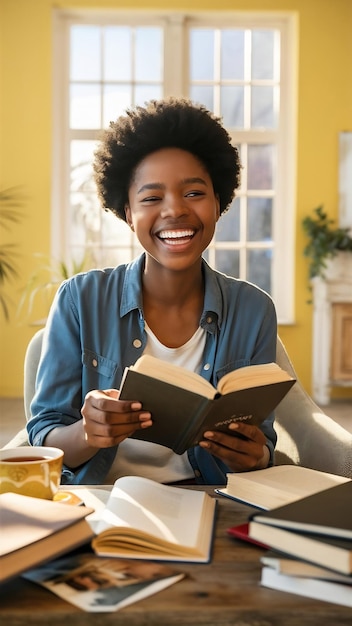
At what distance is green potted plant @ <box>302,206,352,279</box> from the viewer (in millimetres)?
5992

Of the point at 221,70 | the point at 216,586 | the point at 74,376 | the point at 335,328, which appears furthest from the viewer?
the point at 221,70

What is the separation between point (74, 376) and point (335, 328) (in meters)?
4.63

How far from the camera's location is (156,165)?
5.47 ft

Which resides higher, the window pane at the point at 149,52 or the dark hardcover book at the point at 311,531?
the window pane at the point at 149,52

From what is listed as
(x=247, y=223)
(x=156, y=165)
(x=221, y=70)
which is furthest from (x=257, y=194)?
(x=156, y=165)

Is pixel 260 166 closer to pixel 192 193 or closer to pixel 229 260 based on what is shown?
pixel 229 260

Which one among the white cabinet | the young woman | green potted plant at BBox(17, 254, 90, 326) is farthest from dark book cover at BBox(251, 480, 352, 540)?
green potted plant at BBox(17, 254, 90, 326)

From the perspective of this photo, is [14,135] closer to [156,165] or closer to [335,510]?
[156,165]

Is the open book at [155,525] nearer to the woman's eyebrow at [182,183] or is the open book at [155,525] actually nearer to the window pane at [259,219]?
the woman's eyebrow at [182,183]

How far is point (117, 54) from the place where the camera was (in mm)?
6387

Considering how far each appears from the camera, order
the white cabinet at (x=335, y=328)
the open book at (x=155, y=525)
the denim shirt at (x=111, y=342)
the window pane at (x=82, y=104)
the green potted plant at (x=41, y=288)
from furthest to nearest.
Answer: the window pane at (x=82, y=104)
the green potted plant at (x=41, y=288)
the white cabinet at (x=335, y=328)
the denim shirt at (x=111, y=342)
the open book at (x=155, y=525)

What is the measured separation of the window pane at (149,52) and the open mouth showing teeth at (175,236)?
5083mm

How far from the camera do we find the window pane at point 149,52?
6359 mm

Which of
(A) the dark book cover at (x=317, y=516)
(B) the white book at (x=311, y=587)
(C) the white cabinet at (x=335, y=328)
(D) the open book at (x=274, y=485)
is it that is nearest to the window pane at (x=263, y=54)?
(C) the white cabinet at (x=335, y=328)
